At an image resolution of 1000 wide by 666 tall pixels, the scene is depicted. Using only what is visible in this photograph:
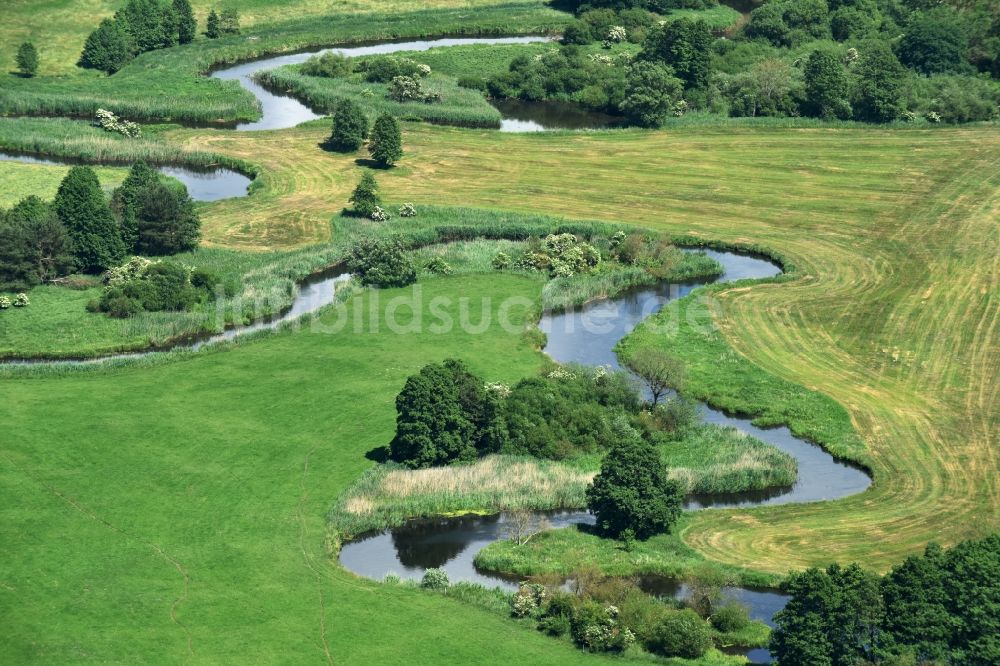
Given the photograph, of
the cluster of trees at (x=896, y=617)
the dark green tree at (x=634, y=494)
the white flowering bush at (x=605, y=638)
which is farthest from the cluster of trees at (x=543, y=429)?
the cluster of trees at (x=896, y=617)

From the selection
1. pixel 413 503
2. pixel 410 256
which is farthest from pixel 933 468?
pixel 410 256

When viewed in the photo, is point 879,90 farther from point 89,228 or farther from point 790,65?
point 89,228

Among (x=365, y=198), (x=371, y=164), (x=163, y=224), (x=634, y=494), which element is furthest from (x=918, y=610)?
(x=371, y=164)

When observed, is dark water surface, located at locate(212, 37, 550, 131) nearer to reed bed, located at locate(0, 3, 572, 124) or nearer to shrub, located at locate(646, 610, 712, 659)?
reed bed, located at locate(0, 3, 572, 124)

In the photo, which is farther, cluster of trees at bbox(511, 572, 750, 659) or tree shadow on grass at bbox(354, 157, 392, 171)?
tree shadow on grass at bbox(354, 157, 392, 171)

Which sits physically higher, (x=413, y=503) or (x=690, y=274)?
(x=690, y=274)

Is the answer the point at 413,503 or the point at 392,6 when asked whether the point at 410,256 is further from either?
the point at 392,6

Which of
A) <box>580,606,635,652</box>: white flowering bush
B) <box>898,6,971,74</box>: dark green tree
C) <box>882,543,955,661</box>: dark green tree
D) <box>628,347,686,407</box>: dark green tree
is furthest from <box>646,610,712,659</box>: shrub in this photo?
<box>898,6,971,74</box>: dark green tree
